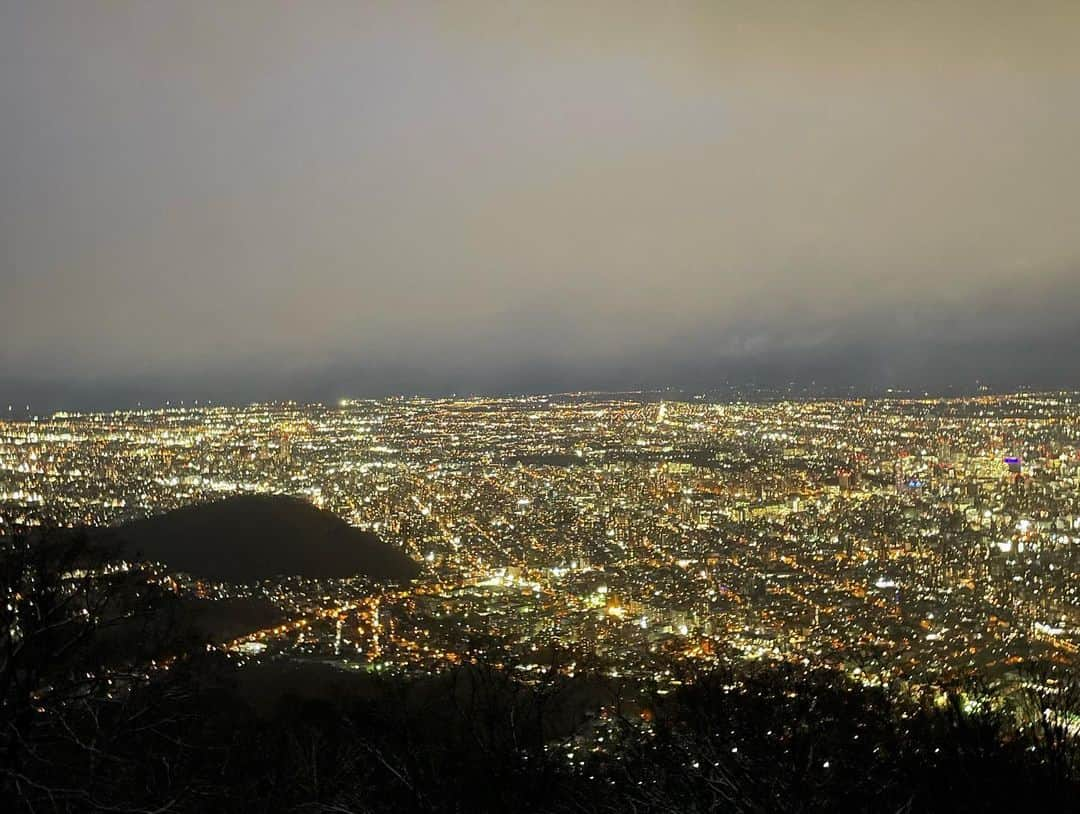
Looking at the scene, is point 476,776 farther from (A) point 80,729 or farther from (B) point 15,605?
(B) point 15,605

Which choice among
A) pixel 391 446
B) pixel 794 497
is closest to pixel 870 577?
pixel 794 497

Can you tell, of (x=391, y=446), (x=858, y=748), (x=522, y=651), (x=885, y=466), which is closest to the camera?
(x=858, y=748)

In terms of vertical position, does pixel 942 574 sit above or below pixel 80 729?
below

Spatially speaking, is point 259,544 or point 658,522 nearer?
point 259,544

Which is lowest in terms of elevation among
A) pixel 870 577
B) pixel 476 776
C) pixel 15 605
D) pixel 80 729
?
pixel 870 577

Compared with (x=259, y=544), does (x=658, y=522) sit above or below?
below
